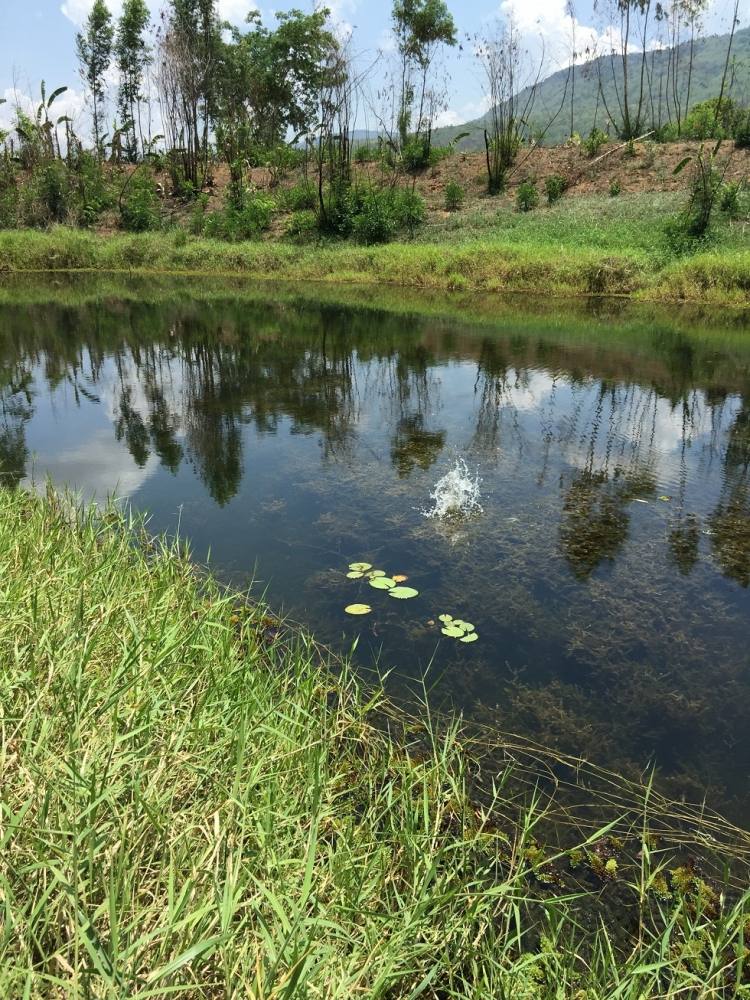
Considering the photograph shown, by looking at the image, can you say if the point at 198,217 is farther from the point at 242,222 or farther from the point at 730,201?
the point at 730,201

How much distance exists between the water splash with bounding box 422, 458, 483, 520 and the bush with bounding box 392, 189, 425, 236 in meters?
19.8

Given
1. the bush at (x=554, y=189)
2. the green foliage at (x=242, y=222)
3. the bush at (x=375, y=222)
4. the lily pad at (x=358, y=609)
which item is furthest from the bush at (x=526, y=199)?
the lily pad at (x=358, y=609)

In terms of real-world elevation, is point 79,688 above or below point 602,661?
above

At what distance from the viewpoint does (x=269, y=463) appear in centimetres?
658

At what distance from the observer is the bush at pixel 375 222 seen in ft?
76.8

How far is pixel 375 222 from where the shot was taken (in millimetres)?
23375

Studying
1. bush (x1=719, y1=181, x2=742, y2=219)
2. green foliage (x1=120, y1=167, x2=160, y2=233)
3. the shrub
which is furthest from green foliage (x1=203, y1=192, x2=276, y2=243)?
bush (x1=719, y1=181, x2=742, y2=219)

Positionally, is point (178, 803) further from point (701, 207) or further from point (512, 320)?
point (701, 207)

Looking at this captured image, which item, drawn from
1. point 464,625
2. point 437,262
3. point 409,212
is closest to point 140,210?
point 409,212

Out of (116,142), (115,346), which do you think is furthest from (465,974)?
(116,142)

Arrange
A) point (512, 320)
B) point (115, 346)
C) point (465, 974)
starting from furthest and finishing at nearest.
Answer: point (512, 320) < point (115, 346) < point (465, 974)

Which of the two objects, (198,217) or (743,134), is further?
(198,217)

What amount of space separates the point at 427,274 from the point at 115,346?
412 inches

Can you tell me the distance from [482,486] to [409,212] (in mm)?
20437
